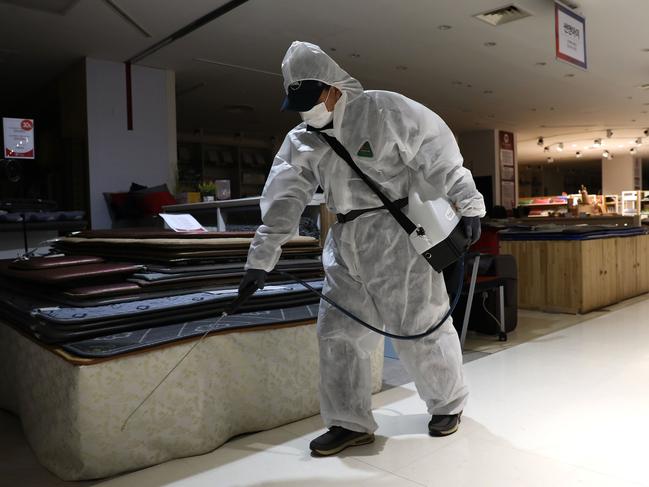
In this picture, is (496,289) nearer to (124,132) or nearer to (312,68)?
(312,68)

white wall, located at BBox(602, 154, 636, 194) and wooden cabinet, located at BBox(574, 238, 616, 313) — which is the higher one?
white wall, located at BBox(602, 154, 636, 194)

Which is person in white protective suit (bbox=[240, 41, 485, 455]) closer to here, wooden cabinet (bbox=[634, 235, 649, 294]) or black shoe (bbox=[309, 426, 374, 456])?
black shoe (bbox=[309, 426, 374, 456])

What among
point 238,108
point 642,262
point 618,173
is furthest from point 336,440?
point 618,173

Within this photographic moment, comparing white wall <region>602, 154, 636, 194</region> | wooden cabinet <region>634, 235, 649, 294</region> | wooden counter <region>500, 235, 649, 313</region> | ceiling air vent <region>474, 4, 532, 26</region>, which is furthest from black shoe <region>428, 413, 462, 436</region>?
white wall <region>602, 154, 636, 194</region>

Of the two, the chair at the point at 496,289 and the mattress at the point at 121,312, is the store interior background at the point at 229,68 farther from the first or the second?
the mattress at the point at 121,312

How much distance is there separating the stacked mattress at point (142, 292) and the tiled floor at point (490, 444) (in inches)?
17.1

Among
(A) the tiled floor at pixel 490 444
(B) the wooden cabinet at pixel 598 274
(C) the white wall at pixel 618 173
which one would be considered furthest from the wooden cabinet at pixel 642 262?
(C) the white wall at pixel 618 173

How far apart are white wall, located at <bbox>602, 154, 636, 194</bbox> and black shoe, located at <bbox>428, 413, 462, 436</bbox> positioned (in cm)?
1756

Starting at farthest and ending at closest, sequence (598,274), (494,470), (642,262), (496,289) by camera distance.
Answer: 1. (642,262)
2. (598,274)
3. (496,289)
4. (494,470)

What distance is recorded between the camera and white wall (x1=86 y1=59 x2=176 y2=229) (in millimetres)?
6305

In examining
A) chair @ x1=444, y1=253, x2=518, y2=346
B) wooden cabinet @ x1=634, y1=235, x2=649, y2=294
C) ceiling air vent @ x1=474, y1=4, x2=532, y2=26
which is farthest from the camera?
wooden cabinet @ x1=634, y1=235, x2=649, y2=294

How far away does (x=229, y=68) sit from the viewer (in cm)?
680

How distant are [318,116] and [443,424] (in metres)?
1.19

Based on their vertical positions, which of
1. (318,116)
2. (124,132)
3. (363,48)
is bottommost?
(318,116)
